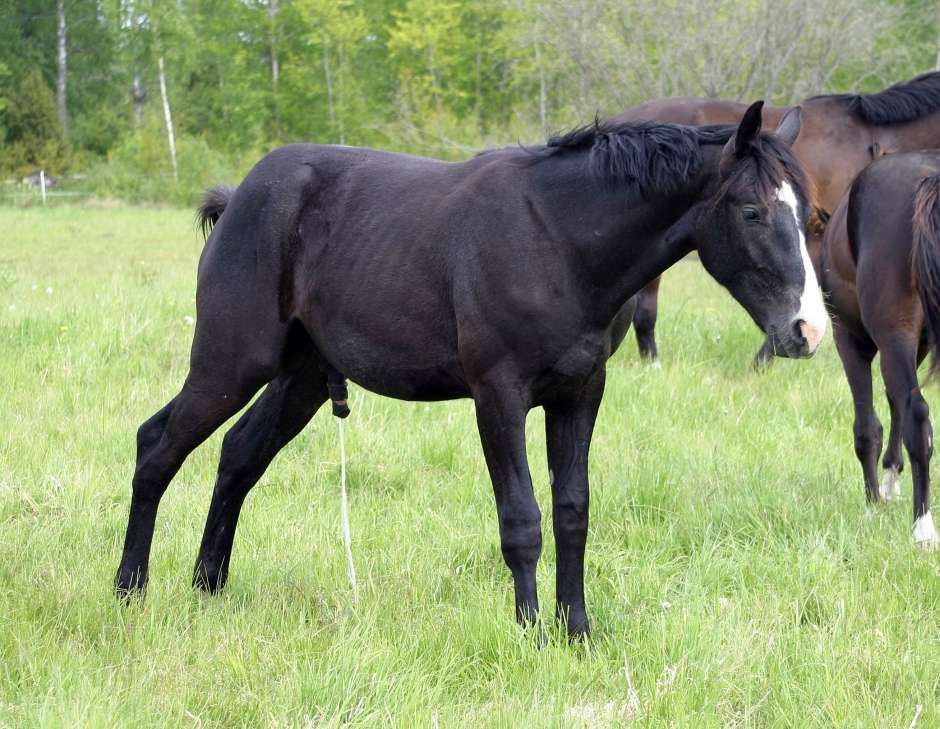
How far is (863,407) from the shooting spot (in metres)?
5.71

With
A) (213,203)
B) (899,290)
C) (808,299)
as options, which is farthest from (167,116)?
(808,299)

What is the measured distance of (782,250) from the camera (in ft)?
10.5

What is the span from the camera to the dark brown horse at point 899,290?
4797mm

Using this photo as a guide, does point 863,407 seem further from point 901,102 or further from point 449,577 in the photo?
point 901,102

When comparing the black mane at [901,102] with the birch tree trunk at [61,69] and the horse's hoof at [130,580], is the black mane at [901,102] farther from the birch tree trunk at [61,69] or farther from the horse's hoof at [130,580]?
the birch tree trunk at [61,69]

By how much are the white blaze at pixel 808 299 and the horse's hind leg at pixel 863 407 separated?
2.57 meters

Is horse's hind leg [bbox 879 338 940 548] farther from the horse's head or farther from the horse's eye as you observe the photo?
the horse's eye

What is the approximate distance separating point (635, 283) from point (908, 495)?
9.91 feet

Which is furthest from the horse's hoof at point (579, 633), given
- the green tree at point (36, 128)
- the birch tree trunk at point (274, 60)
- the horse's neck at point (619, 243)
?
the green tree at point (36, 128)

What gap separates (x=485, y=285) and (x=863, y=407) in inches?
119

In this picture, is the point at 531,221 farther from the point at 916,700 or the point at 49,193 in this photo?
the point at 49,193

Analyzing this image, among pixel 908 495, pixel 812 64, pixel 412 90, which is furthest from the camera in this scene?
pixel 412 90

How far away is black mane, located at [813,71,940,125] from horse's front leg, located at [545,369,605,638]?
595 cm

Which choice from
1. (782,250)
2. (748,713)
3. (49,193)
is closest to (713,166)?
(782,250)
